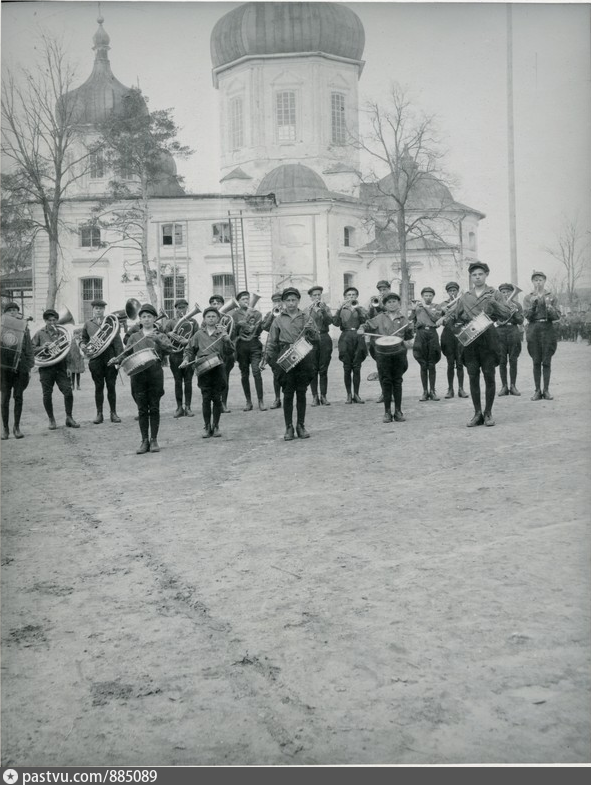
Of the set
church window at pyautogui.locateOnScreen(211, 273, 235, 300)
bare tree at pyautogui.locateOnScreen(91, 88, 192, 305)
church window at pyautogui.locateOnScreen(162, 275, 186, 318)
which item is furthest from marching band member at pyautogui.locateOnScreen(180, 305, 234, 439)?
bare tree at pyautogui.locateOnScreen(91, 88, 192, 305)

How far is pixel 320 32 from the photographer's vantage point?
20.8 ft

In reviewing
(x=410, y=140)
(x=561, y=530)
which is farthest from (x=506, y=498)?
(x=410, y=140)

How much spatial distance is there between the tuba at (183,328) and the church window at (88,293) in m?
1.04

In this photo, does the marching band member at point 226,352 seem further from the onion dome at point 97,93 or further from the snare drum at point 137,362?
the onion dome at point 97,93

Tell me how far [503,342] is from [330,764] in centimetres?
990

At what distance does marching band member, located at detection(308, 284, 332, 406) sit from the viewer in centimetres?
1262

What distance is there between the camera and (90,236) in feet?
27.4

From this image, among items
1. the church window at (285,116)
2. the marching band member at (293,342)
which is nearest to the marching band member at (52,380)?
the marching band member at (293,342)

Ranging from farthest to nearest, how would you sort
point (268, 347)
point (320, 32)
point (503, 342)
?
point (503, 342) < point (268, 347) < point (320, 32)

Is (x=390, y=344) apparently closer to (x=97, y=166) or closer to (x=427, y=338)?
(x=427, y=338)

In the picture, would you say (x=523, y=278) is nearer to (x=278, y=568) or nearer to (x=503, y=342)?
(x=278, y=568)

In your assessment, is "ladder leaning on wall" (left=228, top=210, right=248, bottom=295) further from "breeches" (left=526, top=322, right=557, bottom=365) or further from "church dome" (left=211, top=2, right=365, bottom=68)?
"church dome" (left=211, top=2, right=365, bottom=68)

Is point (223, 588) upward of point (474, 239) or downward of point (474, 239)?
downward

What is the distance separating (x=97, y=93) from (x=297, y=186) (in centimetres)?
696
